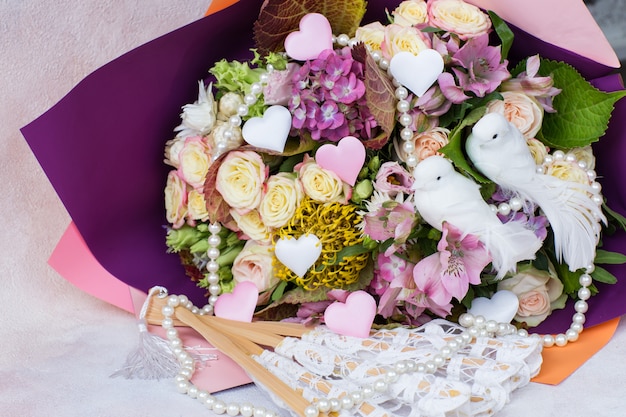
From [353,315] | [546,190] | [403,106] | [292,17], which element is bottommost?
[353,315]

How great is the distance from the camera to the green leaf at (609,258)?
113cm

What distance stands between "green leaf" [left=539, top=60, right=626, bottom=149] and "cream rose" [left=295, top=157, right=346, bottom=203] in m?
0.31

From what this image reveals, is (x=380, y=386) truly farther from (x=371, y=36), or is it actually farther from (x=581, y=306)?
(x=371, y=36)

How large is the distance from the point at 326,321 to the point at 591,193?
0.41 meters

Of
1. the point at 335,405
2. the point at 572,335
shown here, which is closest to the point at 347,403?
the point at 335,405

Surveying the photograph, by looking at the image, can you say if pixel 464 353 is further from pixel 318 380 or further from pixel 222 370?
pixel 222 370

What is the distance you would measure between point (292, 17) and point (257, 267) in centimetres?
37

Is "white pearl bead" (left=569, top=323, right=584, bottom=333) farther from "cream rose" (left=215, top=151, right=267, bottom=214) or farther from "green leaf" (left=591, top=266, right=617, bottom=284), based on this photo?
"cream rose" (left=215, top=151, right=267, bottom=214)

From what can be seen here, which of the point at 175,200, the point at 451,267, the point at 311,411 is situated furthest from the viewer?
the point at 175,200

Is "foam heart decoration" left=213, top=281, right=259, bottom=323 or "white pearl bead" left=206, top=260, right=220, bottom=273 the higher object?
"white pearl bead" left=206, top=260, right=220, bottom=273

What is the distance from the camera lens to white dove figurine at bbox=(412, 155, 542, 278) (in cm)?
102

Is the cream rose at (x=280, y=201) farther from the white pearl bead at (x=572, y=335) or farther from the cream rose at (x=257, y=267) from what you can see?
the white pearl bead at (x=572, y=335)

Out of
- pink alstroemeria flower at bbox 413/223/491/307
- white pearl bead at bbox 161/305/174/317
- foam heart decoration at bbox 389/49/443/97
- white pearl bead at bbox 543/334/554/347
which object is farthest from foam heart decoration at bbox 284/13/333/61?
white pearl bead at bbox 543/334/554/347

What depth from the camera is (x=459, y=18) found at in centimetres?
114
